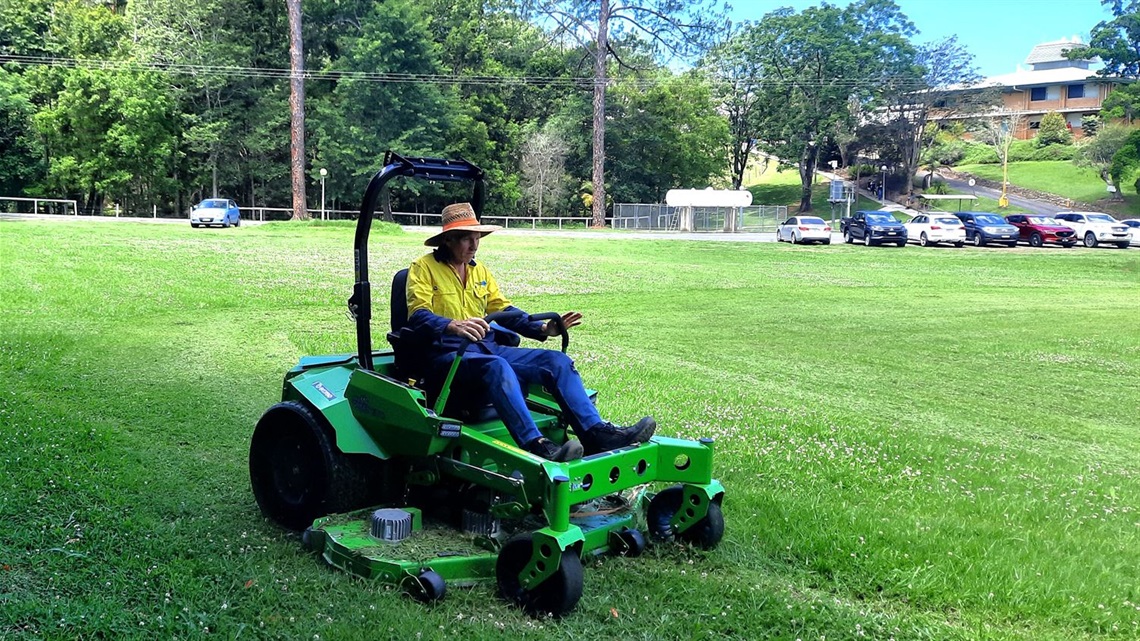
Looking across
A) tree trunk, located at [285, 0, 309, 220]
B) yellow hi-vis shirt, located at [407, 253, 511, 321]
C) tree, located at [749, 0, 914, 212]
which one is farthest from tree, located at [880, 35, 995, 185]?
yellow hi-vis shirt, located at [407, 253, 511, 321]

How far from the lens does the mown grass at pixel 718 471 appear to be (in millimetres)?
4430

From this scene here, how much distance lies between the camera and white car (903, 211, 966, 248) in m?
42.6

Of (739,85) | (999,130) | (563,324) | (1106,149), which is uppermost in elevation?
(739,85)

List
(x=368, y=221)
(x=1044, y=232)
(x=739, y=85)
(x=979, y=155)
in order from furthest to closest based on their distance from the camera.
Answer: (x=979, y=155) → (x=739, y=85) → (x=1044, y=232) → (x=368, y=221)

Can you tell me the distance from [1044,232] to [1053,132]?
177 ft

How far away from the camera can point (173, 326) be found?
1347 cm

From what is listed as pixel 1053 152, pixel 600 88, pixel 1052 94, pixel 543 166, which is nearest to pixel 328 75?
pixel 543 166

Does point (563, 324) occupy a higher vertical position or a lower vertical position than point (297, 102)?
lower

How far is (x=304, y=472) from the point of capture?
17.7 ft

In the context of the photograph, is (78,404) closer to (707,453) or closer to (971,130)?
(707,453)

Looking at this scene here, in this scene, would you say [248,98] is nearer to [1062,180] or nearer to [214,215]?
[214,215]

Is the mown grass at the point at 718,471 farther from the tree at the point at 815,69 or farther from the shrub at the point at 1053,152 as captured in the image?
the shrub at the point at 1053,152

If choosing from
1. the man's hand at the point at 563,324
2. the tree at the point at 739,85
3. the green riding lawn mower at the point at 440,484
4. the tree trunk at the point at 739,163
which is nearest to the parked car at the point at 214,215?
the green riding lawn mower at the point at 440,484

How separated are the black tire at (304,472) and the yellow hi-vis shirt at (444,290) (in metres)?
0.89
